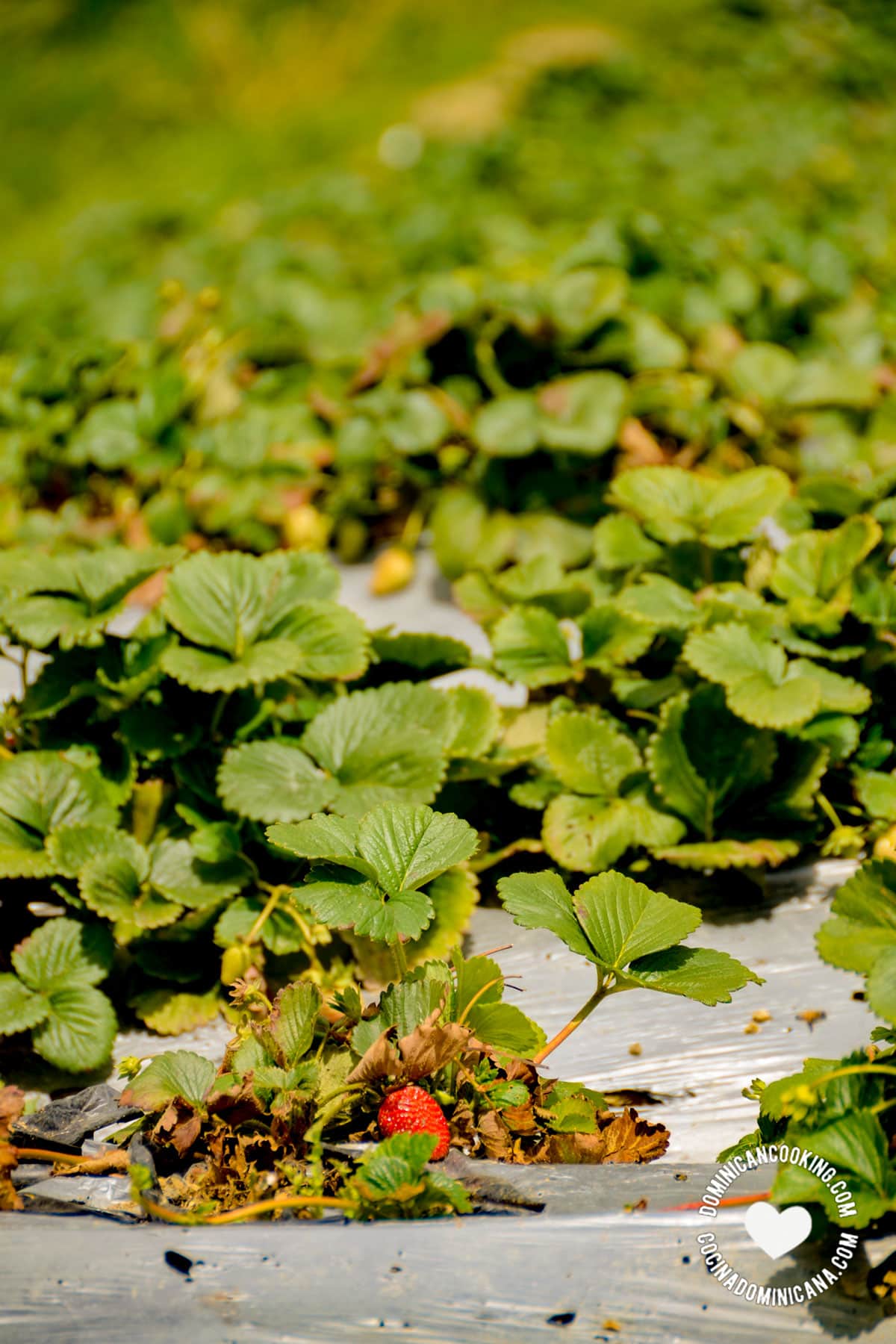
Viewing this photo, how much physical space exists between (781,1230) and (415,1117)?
368mm

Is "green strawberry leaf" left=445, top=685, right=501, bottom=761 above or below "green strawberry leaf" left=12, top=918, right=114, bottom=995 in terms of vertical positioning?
above

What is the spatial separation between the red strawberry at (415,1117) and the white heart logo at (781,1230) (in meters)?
0.32

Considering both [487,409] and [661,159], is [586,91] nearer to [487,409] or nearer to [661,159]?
[661,159]

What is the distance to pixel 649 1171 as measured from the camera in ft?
3.74

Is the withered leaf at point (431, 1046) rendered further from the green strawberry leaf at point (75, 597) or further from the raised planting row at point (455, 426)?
the raised planting row at point (455, 426)

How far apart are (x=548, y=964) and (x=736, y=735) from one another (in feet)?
1.46

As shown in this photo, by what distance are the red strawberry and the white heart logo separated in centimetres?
32

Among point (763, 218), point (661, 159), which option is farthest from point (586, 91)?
point (763, 218)

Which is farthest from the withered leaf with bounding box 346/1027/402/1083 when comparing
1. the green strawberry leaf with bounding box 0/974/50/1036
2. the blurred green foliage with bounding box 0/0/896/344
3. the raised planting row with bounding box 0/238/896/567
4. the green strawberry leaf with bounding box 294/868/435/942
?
the blurred green foliage with bounding box 0/0/896/344

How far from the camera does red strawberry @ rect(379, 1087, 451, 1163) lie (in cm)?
111

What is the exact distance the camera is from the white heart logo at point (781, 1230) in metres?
0.97

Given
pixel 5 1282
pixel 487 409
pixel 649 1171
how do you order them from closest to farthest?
pixel 5 1282 < pixel 649 1171 < pixel 487 409

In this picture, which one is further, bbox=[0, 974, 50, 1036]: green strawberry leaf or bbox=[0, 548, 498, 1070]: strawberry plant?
bbox=[0, 548, 498, 1070]: strawberry plant

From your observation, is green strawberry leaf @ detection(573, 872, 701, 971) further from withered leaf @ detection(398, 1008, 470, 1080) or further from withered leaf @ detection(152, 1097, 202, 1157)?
withered leaf @ detection(152, 1097, 202, 1157)
